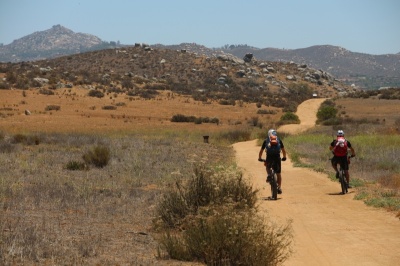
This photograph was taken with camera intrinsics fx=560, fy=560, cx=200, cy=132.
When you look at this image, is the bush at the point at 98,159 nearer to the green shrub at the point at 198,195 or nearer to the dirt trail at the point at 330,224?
the dirt trail at the point at 330,224

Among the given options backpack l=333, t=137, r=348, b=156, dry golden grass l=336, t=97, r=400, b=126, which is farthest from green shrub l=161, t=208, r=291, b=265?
dry golden grass l=336, t=97, r=400, b=126

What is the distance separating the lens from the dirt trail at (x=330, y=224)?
9.62 meters

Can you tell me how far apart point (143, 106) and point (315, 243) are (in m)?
55.1

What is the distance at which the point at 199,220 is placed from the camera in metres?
8.77

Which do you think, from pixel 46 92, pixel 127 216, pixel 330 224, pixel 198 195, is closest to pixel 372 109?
pixel 46 92

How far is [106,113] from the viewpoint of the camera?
57.3 metres

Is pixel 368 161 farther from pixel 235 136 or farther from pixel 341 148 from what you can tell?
pixel 235 136

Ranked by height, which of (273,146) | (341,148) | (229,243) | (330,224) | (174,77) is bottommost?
(330,224)

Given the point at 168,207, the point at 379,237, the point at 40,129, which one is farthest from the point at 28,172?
the point at 40,129

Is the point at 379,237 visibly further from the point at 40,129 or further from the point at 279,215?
the point at 40,129

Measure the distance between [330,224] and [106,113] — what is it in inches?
1842

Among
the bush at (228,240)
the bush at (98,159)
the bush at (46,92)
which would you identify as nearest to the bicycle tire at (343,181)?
the bush at (228,240)

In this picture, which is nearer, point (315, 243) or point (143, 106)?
point (315, 243)

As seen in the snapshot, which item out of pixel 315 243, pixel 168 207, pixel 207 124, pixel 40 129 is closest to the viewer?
pixel 315 243
